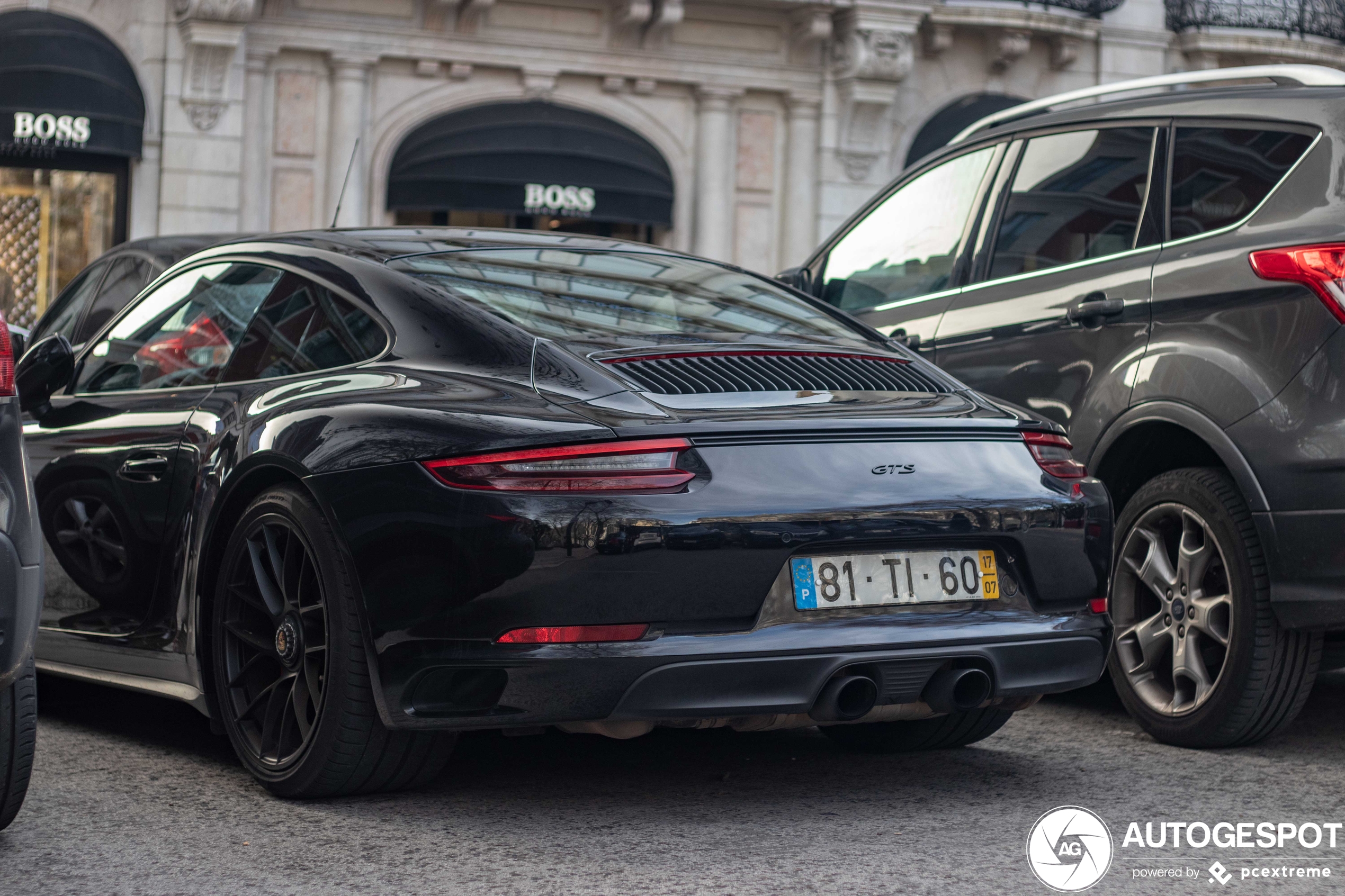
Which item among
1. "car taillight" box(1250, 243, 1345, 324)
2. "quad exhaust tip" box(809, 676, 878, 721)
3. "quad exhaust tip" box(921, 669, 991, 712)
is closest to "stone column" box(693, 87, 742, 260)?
"car taillight" box(1250, 243, 1345, 324)

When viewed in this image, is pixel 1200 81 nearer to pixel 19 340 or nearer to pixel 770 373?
pixel 770 373

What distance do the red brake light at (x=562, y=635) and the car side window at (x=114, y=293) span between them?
4501 millimetres

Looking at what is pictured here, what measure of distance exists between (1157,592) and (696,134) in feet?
48.5

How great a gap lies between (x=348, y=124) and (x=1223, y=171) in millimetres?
13706

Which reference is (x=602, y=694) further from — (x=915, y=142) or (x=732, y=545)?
(x=915, y=142)

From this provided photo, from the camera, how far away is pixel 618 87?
1839 centimetres

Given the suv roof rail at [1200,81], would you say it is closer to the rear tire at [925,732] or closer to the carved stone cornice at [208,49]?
the rear tire at [925,732]

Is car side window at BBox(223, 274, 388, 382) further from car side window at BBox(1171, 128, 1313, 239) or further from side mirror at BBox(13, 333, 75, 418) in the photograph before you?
car side window at BBox(1171, 128, 1313, 239)

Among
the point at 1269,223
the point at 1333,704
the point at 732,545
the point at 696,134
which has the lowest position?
the point at 1333,704

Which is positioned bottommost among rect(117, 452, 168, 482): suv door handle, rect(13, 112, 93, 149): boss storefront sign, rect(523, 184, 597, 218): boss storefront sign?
rect(117, 452, 168, 482): suv door handle

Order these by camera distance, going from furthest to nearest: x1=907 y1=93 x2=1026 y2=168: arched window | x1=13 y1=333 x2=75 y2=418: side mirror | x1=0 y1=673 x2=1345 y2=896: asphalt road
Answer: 1. x1=907 y1=93 x2=1026 y2=168: arched window
2. x1=13 y1=333 x2=75 y2=418: side mirror
3. x1=0 y1=673 x2=1345 y2=896: asphalt road

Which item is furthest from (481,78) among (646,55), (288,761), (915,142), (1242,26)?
(288,761)

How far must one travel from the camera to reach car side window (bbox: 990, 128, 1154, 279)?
16.6ft

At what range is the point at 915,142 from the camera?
64.4 feet
